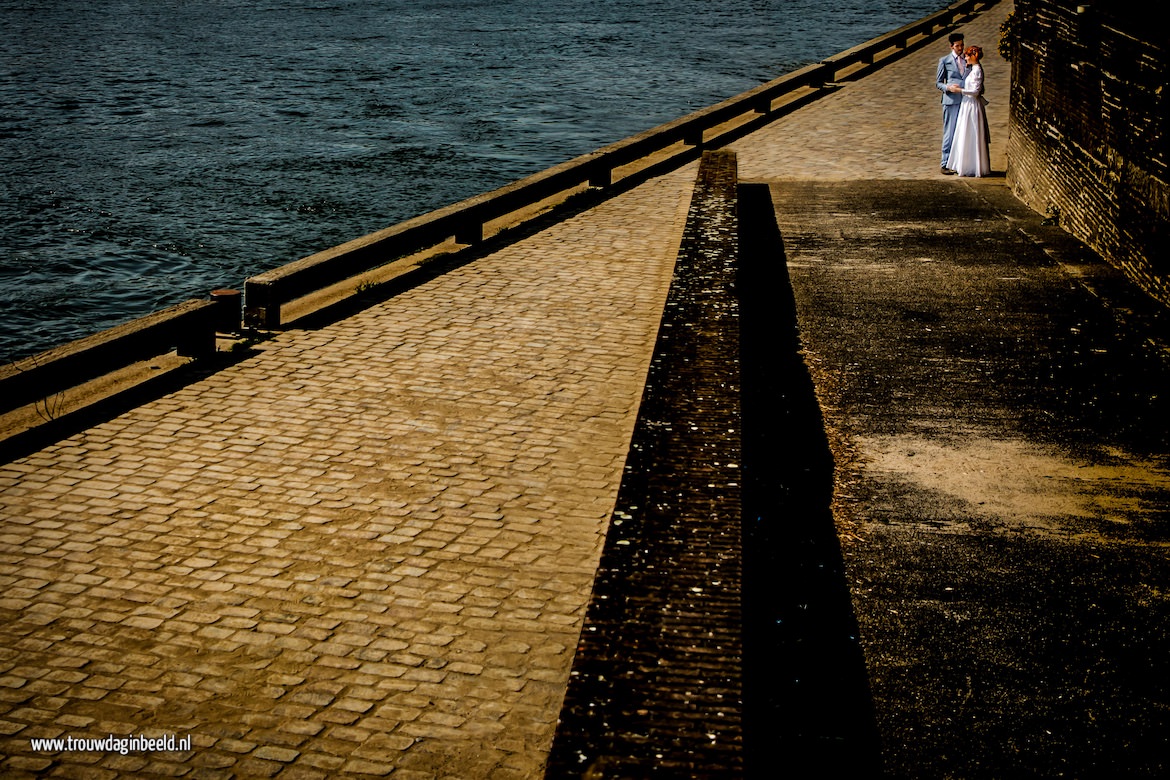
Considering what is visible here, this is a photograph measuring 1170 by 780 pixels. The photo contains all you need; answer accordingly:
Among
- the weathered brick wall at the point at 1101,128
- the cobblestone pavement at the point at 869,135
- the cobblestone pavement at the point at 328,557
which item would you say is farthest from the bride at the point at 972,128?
the cobblestone pavement at the point at 328,557

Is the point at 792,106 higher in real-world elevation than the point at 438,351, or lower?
higher

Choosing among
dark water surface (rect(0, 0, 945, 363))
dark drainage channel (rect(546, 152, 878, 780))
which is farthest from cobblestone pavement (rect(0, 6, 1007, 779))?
dark water surface (rect(0, 0, 945, 363))

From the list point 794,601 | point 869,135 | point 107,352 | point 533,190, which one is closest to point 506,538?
point 794,601

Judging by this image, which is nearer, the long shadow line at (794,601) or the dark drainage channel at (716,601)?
the dark drainage channel at (716,601)

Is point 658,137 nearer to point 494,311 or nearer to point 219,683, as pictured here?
point 494,311

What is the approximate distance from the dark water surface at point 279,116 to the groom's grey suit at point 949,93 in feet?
29.6

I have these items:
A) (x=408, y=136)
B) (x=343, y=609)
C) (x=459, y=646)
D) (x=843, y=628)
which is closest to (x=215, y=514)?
(x=343, y=609)

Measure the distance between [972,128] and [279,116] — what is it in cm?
2078

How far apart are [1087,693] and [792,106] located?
2105 cm

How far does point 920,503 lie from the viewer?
278 inches

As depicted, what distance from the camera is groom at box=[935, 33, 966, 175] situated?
669 inches

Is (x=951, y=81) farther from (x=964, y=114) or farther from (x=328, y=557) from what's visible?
(x=328, y=557)

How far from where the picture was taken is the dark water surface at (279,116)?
18.3 meters

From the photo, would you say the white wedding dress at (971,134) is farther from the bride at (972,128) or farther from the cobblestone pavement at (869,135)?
the cobblestone pavement at (869,135)
